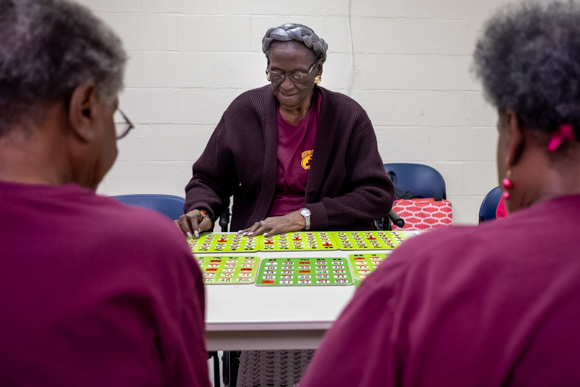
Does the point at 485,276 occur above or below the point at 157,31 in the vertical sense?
below

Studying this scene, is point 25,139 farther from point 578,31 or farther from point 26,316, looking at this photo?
point 578,31

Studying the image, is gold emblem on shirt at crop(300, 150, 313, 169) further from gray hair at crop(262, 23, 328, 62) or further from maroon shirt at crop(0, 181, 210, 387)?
maroon shirt at crop(0, 181, 210, 387)

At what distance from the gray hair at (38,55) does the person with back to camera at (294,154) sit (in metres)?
1.22

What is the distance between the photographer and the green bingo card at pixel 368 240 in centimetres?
148

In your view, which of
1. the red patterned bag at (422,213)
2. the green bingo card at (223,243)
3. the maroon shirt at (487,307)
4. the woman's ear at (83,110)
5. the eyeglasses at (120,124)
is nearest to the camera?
the maroon shirt at (487,307)

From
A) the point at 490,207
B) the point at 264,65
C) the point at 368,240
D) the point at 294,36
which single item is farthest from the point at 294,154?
the point at 264,65

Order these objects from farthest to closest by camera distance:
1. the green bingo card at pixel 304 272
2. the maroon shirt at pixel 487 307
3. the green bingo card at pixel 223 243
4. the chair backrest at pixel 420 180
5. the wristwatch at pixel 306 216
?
the chair backrest at pixel 420 180 → the wristwatch at pixel 306 216 → the green bingo card at pixel 223 243 → the green bingo card at pixel 304 272 → the maroon shirt at pixel 487 307

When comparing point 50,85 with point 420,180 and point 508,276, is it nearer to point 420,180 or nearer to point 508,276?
point 508,276

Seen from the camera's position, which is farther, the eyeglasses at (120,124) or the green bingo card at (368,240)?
the green bingo card at (368,240)

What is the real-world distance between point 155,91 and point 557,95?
8.91 feet

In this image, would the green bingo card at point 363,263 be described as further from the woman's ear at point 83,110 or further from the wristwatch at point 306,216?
the woman's ear at point 83,110

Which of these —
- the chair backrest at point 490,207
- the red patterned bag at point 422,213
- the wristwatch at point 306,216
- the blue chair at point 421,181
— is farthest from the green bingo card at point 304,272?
the blue chair at point 421,181

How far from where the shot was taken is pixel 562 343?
18.7 inches

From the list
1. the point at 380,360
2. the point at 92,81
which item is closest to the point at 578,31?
the point at 380,360
